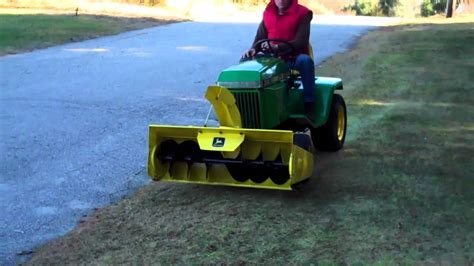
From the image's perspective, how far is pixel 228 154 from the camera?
5.57 m

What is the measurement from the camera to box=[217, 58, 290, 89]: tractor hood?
5793 mm

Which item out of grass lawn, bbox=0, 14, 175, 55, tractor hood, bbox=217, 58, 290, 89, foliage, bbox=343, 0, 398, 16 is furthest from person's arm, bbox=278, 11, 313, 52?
foliage, bbox=343, 0, 398, 16

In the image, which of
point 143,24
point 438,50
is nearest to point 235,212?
point 438,50

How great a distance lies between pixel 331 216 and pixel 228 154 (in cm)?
98

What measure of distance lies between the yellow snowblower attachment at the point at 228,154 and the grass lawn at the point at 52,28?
9.56 meters

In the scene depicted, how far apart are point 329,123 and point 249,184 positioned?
153 centimetres

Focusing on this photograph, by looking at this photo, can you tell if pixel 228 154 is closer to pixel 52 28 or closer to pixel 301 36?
pixel 301 36

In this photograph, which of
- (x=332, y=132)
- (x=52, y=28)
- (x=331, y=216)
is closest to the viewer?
(x=331, y=216)

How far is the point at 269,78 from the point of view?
19.4 ft

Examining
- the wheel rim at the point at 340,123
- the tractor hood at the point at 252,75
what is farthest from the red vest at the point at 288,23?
the wheel rim at the point at 340,123

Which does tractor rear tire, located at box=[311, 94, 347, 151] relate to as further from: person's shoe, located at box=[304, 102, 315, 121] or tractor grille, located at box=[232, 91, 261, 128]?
tractor grille, located at box=[232, 91, 261, 128]

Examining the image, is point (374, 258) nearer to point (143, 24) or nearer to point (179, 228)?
point (179, 228)

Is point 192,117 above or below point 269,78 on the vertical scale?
below

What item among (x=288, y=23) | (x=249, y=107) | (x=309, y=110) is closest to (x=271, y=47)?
(x=288, y=23)
